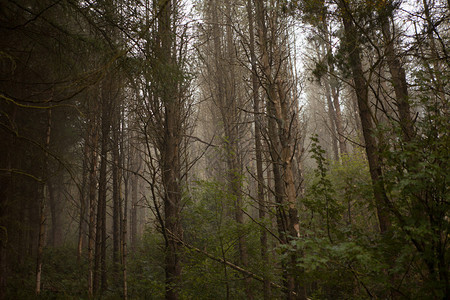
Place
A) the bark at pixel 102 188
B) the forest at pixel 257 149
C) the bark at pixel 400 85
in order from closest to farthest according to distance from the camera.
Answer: the forest at pixel 257 149, the bark at pixel 400 85, the bark at pixel 102 188

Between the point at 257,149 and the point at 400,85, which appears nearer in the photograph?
the point at 400,85

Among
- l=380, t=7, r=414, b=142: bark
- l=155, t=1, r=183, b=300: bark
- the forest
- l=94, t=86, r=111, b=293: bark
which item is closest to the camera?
the forest

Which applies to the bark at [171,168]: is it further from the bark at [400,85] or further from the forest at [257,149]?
the bark at [400,85]

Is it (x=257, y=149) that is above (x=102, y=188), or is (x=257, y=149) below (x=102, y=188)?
above

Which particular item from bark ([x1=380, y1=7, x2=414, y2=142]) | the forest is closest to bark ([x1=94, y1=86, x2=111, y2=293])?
the forest

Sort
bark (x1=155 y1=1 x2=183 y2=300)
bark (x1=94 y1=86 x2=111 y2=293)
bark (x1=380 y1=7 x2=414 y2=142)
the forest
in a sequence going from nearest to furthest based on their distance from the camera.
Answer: the forest
bark (x1=380 y1=7 x2=414 y2=142)
bark (x1=155 y1=1 x2=183 y2=300)
bark (x1=94 y1=86 x2=111 y2=293)

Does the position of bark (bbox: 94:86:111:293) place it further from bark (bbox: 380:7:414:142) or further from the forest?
bark (bbox: 380:7:414:142)

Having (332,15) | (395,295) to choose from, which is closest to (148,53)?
(332,15)

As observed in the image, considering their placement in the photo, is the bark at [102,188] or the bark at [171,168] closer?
the bark at [171,168]

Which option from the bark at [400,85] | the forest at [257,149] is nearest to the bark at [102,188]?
the forest at [257,149]

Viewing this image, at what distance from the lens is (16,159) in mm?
6082

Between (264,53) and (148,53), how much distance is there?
164 centimetres

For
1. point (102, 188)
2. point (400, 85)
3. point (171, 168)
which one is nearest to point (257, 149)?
point (171, 168)

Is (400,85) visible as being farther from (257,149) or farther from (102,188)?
(102,188)
